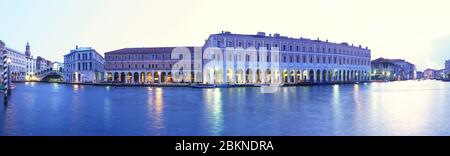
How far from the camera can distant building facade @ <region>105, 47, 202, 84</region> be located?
72188mm

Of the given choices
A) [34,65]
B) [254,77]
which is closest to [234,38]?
[254,77]

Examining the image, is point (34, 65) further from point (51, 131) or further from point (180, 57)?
point (51, 131)

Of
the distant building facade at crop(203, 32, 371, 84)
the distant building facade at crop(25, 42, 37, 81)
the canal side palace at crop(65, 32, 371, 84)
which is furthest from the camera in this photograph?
the distant building facade at crop(25, 42, 37, 81)

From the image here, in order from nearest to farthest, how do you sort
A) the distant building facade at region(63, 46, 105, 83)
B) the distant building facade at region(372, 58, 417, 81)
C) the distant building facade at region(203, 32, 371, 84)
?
the distant building facade at region(203, 32, 371, 84) → the distant building facade at region(63, 46, 105, 83) → the distant building facade at region(372, 58, 417, 81)

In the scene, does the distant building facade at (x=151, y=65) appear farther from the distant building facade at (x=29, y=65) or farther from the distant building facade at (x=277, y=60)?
the distant building facade at (x=29, y=65)

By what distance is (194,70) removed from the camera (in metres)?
71.2

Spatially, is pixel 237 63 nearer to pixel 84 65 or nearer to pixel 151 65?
pixel 151 65

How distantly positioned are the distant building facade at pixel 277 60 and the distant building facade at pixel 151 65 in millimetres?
6987

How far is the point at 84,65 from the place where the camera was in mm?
73000

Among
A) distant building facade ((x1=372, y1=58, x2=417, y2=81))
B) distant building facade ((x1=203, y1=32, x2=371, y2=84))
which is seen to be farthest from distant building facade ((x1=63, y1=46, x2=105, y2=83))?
distant building facade ((x1=372, y1=58, x2=417, y2=81))

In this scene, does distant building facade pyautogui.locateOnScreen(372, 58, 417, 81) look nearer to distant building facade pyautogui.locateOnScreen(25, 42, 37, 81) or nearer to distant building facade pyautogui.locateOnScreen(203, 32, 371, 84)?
distant building facade pyautogui.locateOnScreen(203, 32, 371, 84)

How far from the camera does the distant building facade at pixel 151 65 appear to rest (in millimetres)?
72188

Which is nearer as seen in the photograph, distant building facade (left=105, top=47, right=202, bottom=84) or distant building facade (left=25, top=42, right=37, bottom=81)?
distant building facade (left=105, top=47, right=202, bottom=84)

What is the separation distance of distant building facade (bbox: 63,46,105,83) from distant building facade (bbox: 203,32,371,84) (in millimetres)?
27502
